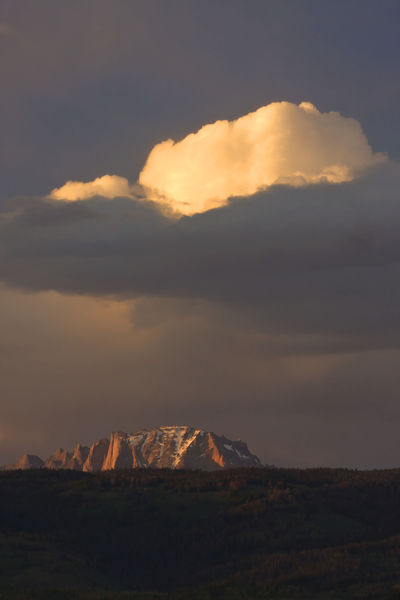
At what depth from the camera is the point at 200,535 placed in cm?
14100

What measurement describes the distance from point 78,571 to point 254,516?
42.6 meters

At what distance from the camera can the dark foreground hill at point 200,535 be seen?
101 m

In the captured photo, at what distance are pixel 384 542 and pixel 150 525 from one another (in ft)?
134

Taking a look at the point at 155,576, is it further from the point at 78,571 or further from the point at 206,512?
the point at 206,512

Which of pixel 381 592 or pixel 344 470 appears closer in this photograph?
pixel 381 592

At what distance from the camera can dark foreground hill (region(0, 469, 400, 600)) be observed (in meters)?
101

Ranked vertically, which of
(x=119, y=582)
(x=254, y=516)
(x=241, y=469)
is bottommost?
(x=119, y=582)

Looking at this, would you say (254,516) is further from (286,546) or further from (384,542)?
(384,542)

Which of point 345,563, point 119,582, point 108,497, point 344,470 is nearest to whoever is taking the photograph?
point 345,563

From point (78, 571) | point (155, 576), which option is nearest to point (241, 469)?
point (155, 576)

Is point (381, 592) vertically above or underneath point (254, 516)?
underneath

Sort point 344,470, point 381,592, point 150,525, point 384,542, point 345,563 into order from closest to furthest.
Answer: point 381,592 < point 345,563 < point 384,542 < point 150,525 < point 344,470

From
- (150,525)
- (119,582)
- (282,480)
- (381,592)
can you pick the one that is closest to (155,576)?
(119,582)

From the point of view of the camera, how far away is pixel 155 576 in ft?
415
